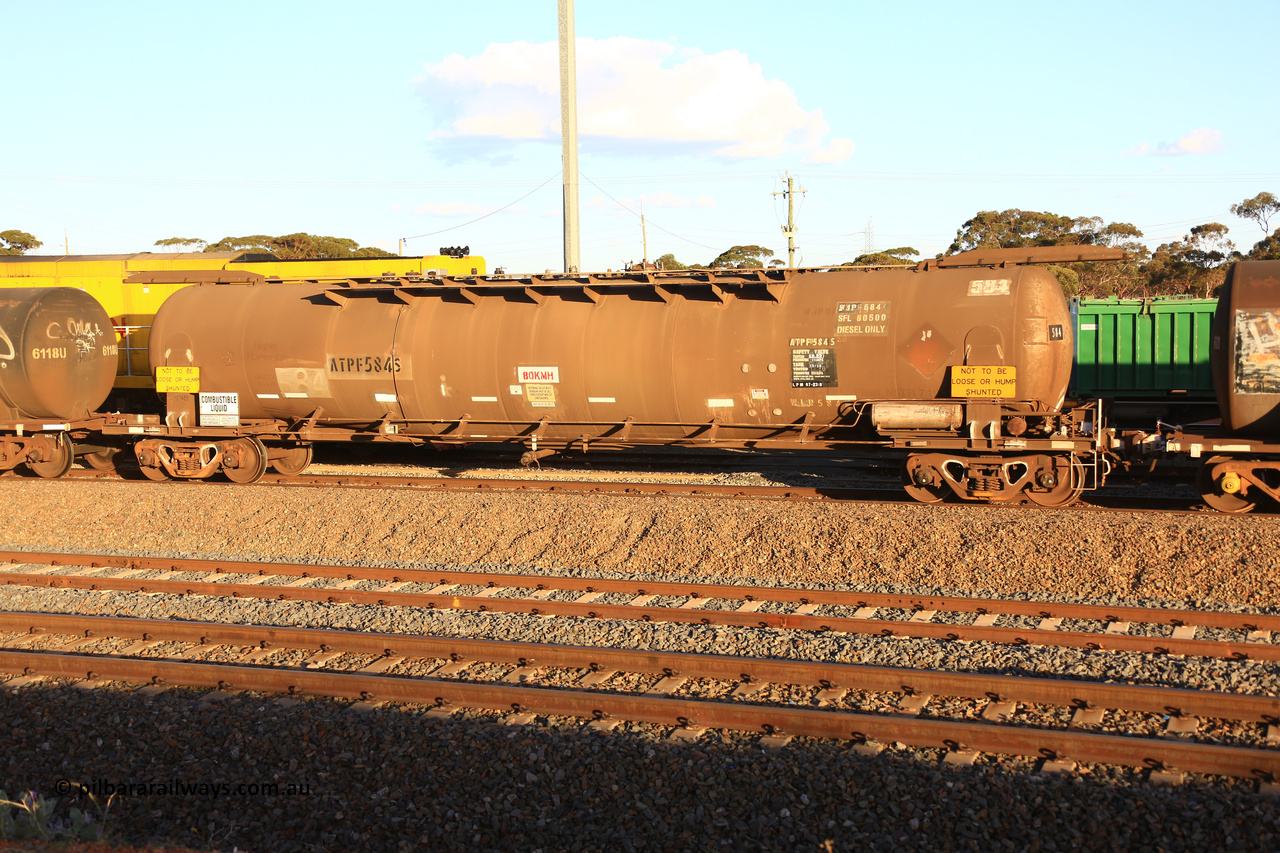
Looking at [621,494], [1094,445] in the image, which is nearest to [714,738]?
[621,494]

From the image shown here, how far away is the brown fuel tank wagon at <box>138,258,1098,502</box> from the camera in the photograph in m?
12.6

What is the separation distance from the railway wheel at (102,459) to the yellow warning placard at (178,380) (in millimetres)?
3137

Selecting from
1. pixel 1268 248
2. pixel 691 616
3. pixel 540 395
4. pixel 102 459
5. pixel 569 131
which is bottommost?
pixel 691 616

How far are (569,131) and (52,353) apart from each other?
1759cm

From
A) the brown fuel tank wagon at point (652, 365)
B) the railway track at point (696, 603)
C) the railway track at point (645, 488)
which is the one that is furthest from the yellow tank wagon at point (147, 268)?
the railway track at point (696, 603)

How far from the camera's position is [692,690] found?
6828 mm

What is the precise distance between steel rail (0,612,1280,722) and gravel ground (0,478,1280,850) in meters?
0.21

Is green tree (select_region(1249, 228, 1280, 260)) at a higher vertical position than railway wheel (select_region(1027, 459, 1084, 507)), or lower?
higher

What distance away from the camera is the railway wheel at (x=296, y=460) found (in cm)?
1678

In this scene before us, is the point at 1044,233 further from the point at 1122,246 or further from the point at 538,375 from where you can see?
the point at 538,375

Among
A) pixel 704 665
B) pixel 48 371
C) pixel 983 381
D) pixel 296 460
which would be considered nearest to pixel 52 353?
pixel 48 371

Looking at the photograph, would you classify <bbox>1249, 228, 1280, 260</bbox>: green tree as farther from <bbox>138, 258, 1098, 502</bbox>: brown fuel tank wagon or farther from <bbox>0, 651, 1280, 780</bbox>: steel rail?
<bbox>0, 651, 1280, 780</bbox>: steel rail

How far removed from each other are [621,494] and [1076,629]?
23.6ft

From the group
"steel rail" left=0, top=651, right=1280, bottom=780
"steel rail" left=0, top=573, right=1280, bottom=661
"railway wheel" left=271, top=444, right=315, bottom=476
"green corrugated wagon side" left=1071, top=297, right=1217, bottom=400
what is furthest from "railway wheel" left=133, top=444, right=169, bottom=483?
"green corrugated wagon side" left=1071, top=297, right=1217, bottom=400
